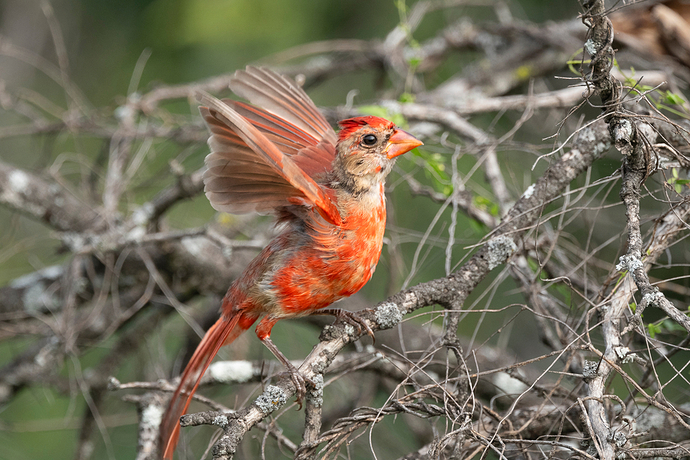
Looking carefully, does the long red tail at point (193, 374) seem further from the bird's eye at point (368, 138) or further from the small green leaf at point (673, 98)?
the small green leaf at point (673, 98)

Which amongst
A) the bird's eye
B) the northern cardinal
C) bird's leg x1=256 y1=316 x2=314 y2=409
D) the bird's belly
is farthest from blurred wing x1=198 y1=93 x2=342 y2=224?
bird's leg x1=256 y1=316 x2=314 y2=409

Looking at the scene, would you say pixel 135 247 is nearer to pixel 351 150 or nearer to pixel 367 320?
pixel 351 150

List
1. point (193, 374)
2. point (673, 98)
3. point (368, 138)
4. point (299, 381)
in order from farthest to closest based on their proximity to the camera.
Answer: point (368, 138)
point (193, 374)
point (673, 98)
point (299, 381)

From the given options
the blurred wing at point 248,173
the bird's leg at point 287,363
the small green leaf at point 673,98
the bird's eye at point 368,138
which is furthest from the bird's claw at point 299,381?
the small green leaf at point 673,98

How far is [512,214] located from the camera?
7.54 ft

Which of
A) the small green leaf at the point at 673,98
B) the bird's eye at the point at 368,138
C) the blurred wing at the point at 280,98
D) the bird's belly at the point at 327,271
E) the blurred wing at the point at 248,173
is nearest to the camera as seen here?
the blurred wing at the point at 248,173

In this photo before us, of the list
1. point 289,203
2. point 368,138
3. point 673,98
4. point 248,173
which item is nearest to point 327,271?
point 289,203

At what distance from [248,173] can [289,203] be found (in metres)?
0.22

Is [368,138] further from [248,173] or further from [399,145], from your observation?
[248,173]

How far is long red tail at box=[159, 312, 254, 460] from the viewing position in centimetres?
216

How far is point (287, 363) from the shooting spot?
7.74ft

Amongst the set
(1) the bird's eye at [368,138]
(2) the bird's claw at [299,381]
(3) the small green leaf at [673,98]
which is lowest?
(2) the bird's claw at [299,381]

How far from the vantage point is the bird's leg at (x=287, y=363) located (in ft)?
6.51

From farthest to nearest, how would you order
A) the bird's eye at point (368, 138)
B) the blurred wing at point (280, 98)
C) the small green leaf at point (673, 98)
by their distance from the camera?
1. the blurred wing at point (280, 98)
2. the bird's eye at point (368, 138)
3. the small green leaf at point (673, 98)
